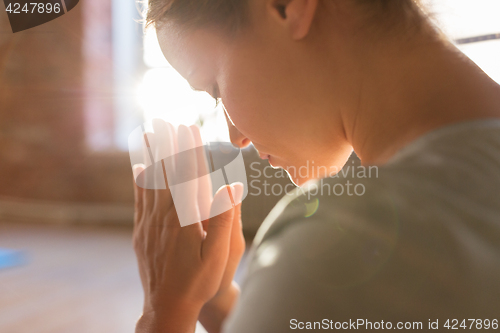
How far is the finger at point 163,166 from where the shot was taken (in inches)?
20.0

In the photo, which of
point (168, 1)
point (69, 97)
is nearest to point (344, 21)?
point (168, 1)

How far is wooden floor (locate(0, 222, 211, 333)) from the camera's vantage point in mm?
1087

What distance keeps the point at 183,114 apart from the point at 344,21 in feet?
5.19

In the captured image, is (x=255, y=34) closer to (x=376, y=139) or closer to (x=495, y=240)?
(x=376, y=139)

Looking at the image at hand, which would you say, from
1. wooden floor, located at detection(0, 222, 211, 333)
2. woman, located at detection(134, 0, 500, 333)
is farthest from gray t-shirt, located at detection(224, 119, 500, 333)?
wooden floor, located at detection(0, 222, 211, 333)

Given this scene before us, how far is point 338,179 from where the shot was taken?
22 cm

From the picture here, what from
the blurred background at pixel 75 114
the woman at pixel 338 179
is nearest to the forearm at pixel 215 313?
the woman at pixel 338 179

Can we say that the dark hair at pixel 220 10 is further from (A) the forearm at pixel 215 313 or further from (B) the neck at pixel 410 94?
(A) the forearm at pixel 215 313

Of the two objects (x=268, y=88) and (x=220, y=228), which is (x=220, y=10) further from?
(x=220, y=228)

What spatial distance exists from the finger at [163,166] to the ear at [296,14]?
0.23 m

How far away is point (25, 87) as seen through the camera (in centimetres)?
304

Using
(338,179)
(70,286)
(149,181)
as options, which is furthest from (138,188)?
(70,286)

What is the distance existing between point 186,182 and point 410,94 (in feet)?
1.02

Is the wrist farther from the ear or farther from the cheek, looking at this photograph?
the ear
